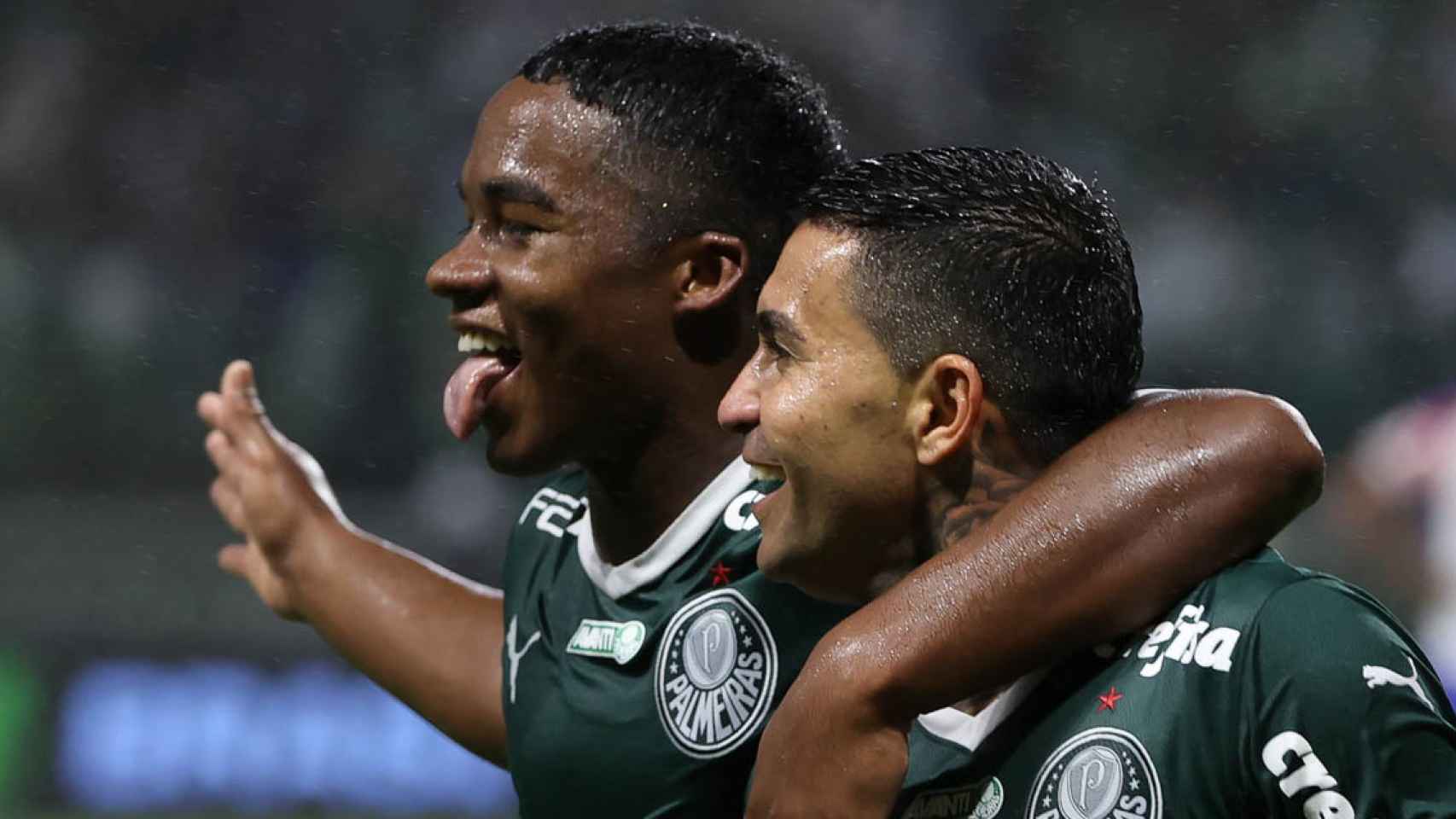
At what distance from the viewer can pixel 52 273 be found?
6.57 meters

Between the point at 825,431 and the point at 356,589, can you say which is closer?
→ the point at 825,431

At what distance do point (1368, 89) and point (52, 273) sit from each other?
14.3ft

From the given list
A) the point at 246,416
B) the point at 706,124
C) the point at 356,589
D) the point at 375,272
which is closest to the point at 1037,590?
the point at 706,124

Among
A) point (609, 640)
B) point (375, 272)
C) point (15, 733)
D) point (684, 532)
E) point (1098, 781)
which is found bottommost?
point (15, 733)

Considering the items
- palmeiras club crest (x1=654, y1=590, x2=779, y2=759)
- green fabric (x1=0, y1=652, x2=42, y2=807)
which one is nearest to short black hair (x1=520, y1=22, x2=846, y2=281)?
palmeiras club crest (x1=654, y1=590, x2=779, y2=759)

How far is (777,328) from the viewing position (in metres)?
1.82

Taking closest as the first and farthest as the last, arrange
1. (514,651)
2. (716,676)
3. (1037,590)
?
(1037,590), (716,676), (514,651)

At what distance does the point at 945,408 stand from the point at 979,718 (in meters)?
0.29

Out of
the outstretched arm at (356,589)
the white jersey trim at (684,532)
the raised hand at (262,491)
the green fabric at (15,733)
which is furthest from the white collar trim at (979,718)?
the green fabric at (15,733)

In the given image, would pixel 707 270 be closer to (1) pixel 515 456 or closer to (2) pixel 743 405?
(1) pixel 515 456

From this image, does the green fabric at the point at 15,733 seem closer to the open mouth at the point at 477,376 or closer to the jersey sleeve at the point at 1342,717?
the open mouth at the point at 477,376

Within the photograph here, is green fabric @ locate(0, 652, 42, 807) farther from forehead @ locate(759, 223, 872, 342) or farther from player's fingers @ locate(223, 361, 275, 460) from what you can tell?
forehead @ locate(759, 223, 872, 342)

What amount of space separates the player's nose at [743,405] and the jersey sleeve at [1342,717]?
51 cm

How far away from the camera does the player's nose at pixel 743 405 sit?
186cm
